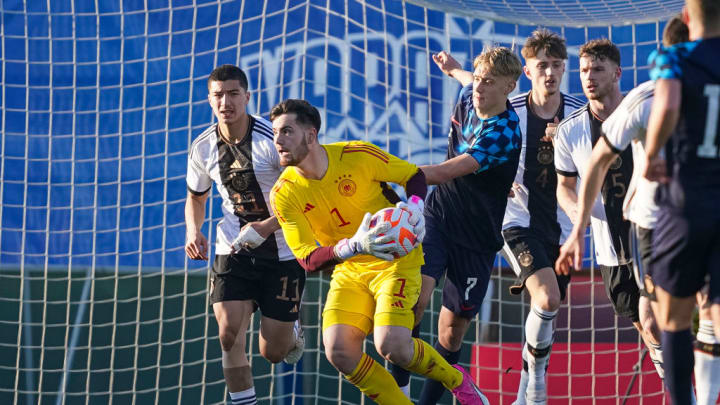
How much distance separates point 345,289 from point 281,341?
1197 mm

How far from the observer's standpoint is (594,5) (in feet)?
22.6

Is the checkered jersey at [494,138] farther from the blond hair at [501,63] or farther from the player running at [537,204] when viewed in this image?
the player running at [537,204]

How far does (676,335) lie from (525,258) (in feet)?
6.82

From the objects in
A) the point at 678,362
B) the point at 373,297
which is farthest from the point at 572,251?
the point at 373,297

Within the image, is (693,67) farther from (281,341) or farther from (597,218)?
(281,341)

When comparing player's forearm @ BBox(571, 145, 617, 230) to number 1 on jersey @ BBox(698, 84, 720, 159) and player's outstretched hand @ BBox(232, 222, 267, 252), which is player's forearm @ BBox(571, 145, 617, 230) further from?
player's outstretched hand @ BBox(232, 222, 267, 252)

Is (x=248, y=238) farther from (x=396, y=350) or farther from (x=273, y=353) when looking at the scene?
(x=396, y=350)

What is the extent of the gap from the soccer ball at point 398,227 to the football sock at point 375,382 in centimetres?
58

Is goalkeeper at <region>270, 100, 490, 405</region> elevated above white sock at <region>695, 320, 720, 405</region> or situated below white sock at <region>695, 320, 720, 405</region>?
above

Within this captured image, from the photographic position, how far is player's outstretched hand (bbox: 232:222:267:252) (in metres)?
5.72

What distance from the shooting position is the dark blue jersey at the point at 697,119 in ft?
11.8

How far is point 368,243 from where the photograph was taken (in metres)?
4.66

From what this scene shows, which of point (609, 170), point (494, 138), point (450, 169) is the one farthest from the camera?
point (609, 170)

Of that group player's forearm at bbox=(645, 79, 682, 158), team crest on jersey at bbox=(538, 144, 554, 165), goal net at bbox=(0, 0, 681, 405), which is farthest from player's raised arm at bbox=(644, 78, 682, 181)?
goal net at bbox=(0, 0, 681, 405)
